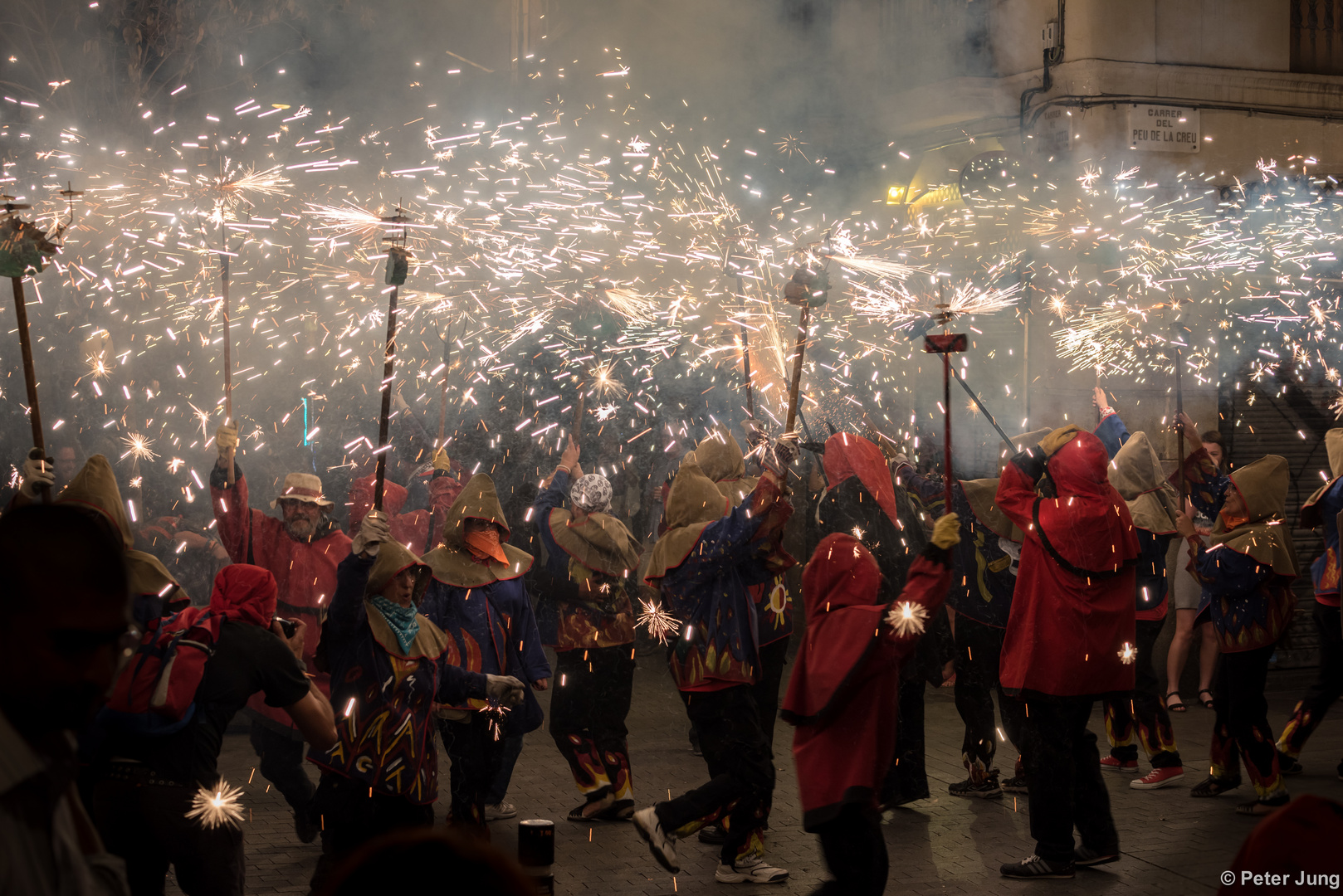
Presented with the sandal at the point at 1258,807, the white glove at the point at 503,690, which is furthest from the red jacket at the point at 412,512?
the sandal at the point at 1258,807

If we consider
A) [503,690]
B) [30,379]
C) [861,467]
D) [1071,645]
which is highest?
[30,379]

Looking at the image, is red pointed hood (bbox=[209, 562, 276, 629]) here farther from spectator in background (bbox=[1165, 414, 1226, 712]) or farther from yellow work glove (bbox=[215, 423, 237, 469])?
spectator in background (bbox=[1165, 414, 1226, 712])

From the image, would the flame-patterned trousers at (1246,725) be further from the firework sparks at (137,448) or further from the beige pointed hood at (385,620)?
the firework sparks at (137,448)

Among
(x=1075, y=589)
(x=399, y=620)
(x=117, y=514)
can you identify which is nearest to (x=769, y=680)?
(x=1075, y=589)

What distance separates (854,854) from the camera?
3906 millimetres

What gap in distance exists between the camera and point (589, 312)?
31.3 ft

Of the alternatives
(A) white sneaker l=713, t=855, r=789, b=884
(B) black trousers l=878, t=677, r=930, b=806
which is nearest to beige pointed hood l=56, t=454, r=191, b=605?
(A) white sneaker l=713, t=855, r=789, b=884

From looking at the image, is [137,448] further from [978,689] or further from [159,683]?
[978,689]

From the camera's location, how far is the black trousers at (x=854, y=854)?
388cm

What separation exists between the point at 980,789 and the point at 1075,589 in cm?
200

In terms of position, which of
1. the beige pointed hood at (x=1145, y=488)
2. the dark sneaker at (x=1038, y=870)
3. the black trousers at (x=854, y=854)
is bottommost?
the dark sneaker at (x=1038, y=870)

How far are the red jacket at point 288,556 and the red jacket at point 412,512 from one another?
148cm

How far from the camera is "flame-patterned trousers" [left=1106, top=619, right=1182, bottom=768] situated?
6867mm

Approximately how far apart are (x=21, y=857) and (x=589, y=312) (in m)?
8.10
